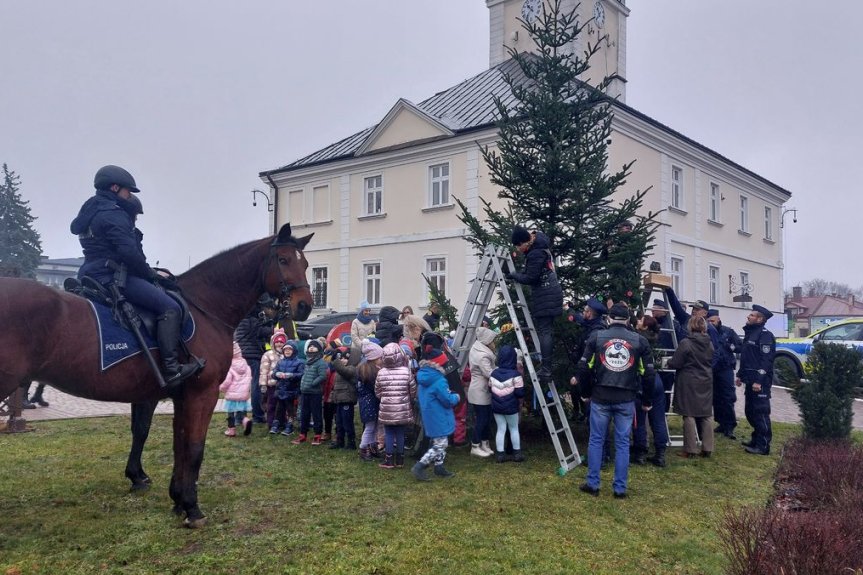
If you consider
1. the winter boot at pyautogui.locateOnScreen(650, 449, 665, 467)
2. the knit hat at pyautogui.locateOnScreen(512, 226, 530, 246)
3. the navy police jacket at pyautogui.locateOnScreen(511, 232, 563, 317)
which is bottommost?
the winter boot at pyautogui.locateOnScreen(650, 449, 665, 467)

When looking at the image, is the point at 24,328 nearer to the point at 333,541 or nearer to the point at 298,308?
the point at 298,308

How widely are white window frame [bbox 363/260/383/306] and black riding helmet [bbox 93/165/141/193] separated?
70.2 feet

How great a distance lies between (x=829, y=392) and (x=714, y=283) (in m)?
21.2

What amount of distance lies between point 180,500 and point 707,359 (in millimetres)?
7031

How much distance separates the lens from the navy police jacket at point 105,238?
5418mm

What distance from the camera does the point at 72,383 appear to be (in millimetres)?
5203

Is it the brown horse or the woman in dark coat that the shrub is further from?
the brown horse

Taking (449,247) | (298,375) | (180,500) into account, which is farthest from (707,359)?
(449,247)

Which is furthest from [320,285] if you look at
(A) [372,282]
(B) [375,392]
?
(B) [375,392]

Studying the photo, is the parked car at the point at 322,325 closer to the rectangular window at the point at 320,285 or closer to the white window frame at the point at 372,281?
the white window frame at the point at 372,281

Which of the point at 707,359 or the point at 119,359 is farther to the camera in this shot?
the point at 707,359

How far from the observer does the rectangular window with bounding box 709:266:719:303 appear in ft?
94.6

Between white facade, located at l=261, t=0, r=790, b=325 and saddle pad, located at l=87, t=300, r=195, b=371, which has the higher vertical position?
white facade, located at l=261, t=0, r=790, b=325

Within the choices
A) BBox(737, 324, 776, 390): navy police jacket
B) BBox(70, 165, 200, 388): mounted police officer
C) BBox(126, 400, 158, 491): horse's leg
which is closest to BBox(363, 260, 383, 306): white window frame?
BBox(737, 324, 776, 390): navy police jacket
